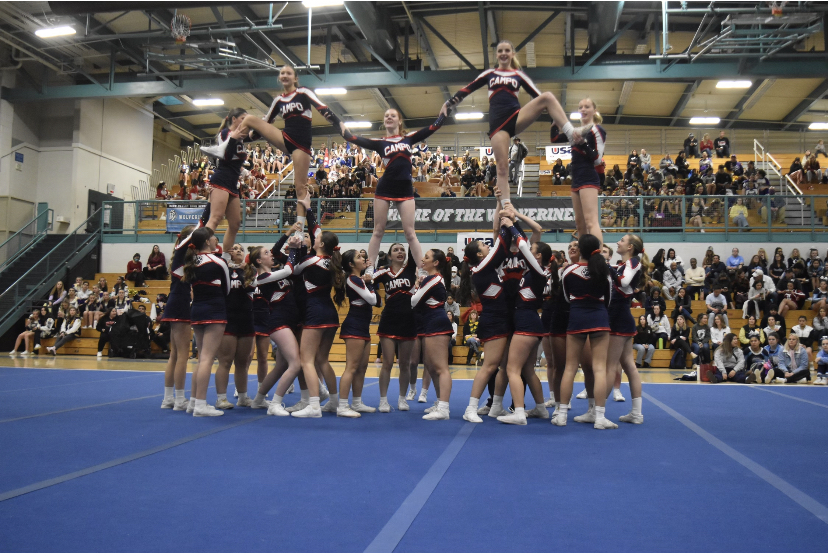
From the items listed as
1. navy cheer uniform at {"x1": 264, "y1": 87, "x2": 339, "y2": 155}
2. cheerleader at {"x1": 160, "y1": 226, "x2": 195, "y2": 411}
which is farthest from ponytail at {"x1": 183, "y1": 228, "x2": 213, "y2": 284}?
navy cheer uniform at {"x1": 264, "y1": 87, "x2": 339, "y2": 155}

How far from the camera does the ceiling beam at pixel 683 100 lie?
822 inches

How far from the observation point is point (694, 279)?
14.4m

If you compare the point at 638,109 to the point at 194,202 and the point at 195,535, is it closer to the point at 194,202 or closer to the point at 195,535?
the point at 194,202

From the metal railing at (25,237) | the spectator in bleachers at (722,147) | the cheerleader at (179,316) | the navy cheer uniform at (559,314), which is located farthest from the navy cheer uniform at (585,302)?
the spectator in bleachers at (722,147)

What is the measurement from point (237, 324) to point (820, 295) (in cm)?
1274

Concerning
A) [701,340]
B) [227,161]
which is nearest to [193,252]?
[227,161]

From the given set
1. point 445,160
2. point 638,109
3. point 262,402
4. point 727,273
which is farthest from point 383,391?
point 638,109

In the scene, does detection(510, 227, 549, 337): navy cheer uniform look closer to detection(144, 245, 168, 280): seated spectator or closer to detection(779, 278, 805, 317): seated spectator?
detection(779, 278, 805, 317): seated spectator

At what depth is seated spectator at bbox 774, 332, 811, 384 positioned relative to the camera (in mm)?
10266

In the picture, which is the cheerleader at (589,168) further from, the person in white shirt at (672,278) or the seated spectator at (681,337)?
the person in white shirt at (672,278)

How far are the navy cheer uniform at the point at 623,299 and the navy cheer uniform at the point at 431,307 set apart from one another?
1.51m

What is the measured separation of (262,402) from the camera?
250 inches

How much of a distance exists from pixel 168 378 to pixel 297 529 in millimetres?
4121

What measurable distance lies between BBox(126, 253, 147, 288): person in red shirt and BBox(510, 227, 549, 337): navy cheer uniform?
45.4 ft
